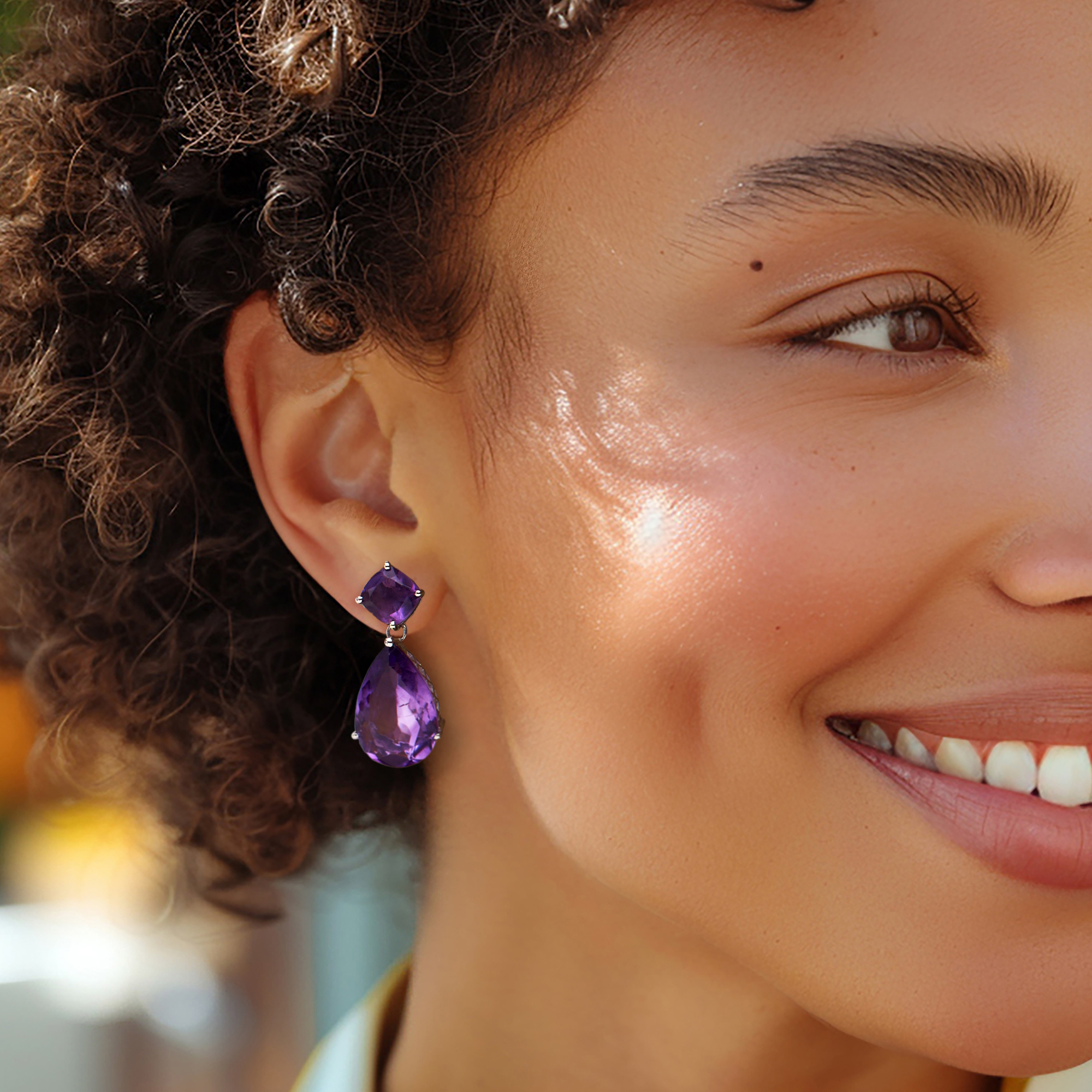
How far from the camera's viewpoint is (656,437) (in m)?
1.11

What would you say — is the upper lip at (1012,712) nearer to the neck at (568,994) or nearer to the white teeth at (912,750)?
the white teeth at (912,750)

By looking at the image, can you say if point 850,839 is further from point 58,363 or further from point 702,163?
point 58,363

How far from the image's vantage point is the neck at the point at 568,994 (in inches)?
52.9

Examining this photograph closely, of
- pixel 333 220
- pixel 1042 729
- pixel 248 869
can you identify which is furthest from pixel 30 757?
pixel 1042 729

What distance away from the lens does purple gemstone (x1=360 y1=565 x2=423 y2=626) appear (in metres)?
1.31

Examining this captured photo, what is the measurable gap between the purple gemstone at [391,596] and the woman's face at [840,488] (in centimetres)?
19

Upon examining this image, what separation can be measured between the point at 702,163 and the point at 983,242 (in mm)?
206

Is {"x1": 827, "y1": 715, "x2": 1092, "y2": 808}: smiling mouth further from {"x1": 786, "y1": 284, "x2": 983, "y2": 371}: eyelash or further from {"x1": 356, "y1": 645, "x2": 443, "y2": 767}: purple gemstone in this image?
{"x1": 356, "y1": 645, "x2": 443, "y2": 767}: purple gemstone

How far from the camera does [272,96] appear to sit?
122 cm

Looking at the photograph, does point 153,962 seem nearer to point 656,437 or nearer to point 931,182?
point 656,437

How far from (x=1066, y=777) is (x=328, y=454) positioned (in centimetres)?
67

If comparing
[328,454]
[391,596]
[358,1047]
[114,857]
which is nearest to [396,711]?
[391,596]

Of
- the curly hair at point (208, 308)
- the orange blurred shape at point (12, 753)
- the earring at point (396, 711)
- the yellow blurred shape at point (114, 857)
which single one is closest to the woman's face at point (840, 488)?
the curly hair at point (208, 308)

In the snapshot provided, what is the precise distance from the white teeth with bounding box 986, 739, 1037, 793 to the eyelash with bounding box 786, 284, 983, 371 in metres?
0.28
